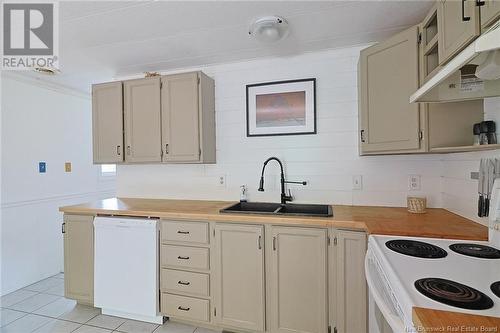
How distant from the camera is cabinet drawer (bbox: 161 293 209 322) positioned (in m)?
1.99

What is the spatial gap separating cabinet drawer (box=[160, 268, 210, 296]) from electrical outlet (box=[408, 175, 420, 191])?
1832mm

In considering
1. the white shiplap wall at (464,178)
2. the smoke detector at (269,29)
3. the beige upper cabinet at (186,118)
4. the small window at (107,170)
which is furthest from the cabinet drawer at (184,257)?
the small window at (107,170)

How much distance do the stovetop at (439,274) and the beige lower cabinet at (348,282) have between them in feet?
1.06

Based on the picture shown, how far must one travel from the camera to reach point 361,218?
1746 millimetres

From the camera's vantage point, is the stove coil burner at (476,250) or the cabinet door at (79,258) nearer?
the stove coil burner at (476,250)

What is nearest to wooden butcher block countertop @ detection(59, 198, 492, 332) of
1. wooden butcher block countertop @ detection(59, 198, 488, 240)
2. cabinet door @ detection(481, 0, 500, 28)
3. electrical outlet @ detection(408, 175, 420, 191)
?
wooden butcher block countertop @ detection(59, 198, 488, 240)

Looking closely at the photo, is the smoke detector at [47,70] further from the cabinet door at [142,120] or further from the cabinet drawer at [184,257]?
the cabinet drawer at [184,257]

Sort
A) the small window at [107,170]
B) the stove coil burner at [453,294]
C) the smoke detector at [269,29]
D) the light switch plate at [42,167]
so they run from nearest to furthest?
1. the stove coil burner at [453,294]
2. the smoke detector at [269,29]
3. the light switch plate at [42,167]
4. the small window at [107,170]

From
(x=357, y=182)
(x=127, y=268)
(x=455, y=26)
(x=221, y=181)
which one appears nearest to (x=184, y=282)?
(x=127, y=268)

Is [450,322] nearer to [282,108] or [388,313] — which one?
[388,313]

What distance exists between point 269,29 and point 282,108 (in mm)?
741

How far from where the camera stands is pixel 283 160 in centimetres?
245

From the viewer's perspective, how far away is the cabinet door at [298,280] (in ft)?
→ 5.73

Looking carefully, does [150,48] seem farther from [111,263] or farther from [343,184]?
[343,184]
